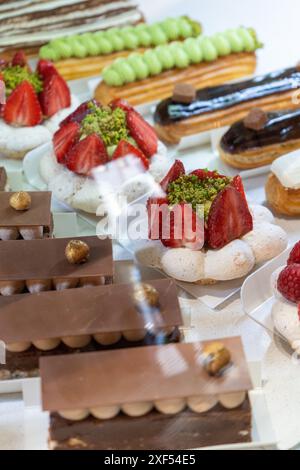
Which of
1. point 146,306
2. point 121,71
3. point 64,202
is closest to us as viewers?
point 146,306

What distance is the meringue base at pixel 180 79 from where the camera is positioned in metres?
3.21

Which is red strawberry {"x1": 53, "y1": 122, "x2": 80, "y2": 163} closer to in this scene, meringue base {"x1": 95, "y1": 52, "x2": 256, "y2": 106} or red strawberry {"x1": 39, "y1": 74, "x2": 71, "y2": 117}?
red strawberry {"x1": 39, "y1": 74, "x2": 71, "y2": 117}

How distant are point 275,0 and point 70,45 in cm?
95

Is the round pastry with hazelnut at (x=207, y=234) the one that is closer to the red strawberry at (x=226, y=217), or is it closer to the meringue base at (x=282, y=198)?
the red strawberry at (x=226, y=217)

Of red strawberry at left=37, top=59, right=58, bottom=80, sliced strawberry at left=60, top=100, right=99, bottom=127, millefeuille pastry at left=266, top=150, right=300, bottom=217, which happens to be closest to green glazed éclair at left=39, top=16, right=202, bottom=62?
red strawberry at left=37, top=59, right=58, bottom=80

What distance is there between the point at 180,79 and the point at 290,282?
1486 millimetres

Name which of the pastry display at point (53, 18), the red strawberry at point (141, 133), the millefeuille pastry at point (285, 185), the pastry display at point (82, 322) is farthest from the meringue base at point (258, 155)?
the pastry display at point (53, 18)

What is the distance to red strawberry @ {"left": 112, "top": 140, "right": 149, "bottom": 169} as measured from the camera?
2561mm

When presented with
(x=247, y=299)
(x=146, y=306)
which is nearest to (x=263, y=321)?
(x=247, y=299)

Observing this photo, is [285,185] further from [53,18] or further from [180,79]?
[53,18]

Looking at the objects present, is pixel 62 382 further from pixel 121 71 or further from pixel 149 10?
pixel 149 10

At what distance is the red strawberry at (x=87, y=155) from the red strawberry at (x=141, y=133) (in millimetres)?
147

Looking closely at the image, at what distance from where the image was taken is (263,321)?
82.7 inches

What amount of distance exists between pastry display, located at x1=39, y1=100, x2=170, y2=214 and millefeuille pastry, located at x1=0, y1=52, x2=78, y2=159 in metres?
0.15
